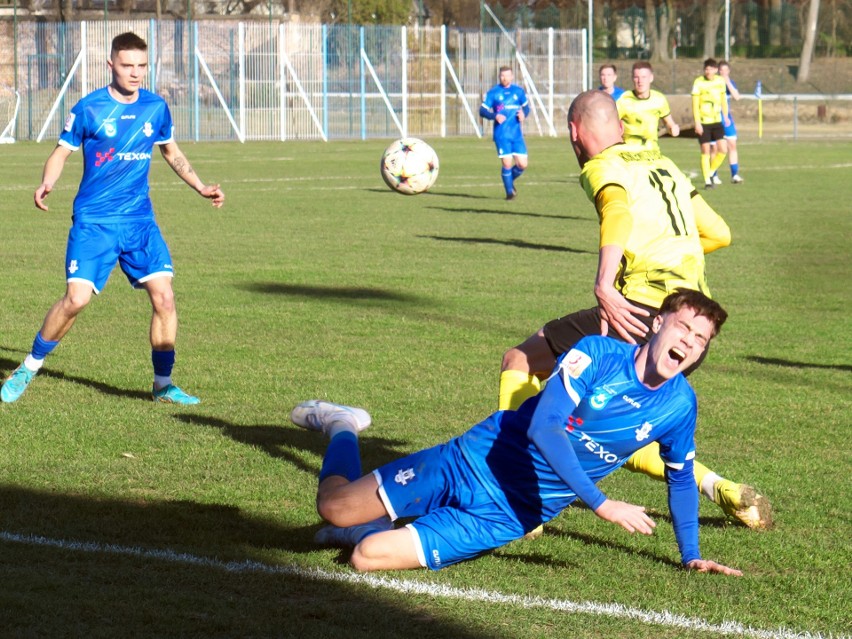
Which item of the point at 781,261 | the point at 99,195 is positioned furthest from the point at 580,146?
the point at 781,261

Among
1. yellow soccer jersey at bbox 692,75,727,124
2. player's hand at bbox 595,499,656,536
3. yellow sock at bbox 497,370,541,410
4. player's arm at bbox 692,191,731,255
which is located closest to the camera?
player's hand at bbox 595,499,656,536

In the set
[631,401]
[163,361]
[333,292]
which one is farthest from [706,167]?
[631,401]

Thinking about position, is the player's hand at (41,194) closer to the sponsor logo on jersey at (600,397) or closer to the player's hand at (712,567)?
the sponsor logo on jersey at (600,397)

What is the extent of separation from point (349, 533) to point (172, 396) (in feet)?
10.1

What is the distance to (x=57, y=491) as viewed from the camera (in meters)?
6.26

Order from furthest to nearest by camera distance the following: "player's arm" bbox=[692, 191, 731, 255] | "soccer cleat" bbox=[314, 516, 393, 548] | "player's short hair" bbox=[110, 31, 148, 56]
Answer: "player's short hair" bbox=[110, 31, 148, 56], "player's arm" bbox=[692, 191, 731, 255], "soccer cleat" bbox=[314, 516, 393, 548]

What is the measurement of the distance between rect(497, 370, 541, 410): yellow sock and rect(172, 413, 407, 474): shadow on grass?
1030 millimetres

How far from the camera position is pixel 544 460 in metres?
4.98

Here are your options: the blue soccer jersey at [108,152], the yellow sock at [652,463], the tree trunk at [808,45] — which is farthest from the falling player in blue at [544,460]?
the tree trunk at [808,45]

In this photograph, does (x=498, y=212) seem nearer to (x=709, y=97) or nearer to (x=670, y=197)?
(x=709, y=97)

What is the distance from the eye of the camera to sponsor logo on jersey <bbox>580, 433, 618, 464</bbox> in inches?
196

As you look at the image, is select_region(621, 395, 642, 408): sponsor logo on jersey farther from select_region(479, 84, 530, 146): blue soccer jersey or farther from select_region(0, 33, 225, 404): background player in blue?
select_region(479, 84, 530, 146): blue soccer jersey

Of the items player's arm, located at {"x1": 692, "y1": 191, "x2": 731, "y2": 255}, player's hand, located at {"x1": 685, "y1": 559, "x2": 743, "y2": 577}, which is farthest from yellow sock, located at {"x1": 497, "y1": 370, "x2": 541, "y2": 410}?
player's hand, located at {"x1": 685, "y1": 559, "x2": 743, "y2": 577}

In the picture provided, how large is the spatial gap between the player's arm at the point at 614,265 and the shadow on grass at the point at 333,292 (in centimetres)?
657
